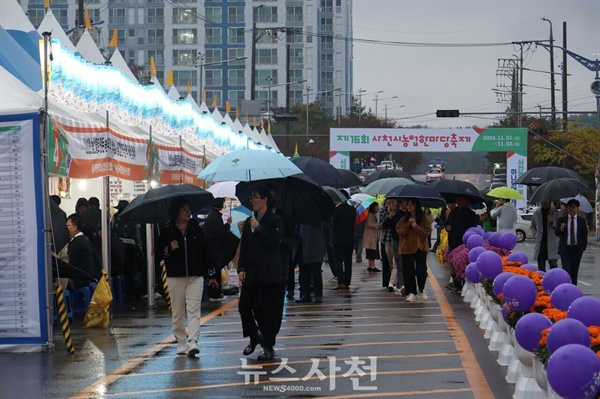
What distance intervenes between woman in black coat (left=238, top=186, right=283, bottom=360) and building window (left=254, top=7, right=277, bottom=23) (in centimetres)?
10557

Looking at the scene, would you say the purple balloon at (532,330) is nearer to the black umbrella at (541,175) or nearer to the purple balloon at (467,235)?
the purple balloon at (467,235)

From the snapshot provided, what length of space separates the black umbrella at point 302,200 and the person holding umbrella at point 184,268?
1791mm

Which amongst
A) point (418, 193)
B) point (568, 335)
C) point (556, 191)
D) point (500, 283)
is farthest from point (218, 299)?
point (568, 335)

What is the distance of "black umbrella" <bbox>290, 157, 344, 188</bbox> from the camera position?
20156mm

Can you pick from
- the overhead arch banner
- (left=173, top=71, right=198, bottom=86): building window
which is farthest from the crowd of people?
(left=173, top=71, right=198, bottom=86): building window

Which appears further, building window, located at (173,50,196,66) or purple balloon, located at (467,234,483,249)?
building window, located at (173,50,196,66)

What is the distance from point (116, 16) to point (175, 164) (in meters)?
101

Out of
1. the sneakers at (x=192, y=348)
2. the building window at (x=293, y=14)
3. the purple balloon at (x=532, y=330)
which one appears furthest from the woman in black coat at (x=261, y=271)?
the building window at (x=293, y=14)

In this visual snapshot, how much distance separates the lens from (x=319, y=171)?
66.8 ft

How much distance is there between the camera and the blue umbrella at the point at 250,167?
13.7m

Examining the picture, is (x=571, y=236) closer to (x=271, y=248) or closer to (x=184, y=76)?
(x=271, y=248)

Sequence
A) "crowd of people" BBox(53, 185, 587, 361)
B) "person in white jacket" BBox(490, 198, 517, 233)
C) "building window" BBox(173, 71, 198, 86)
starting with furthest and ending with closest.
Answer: "building window" BBox(173, 71, 198, 86)
"person in white jacket" BBox(490, 198, 517, 233)
"crowd of people" BBox(53, 185, 587, 361)

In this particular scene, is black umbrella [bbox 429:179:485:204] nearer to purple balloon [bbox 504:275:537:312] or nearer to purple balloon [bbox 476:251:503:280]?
purple balloon [bbox 476:251:503:280]

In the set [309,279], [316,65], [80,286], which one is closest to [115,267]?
[80,286]
